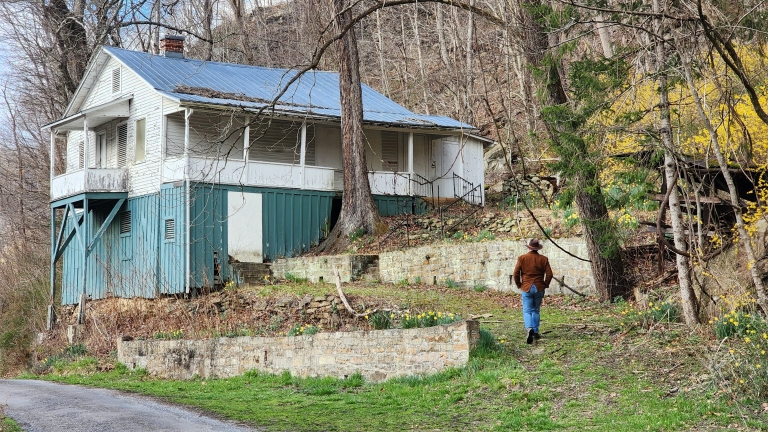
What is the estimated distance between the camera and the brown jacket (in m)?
13.8

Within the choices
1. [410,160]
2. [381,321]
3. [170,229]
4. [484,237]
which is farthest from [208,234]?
[381,321]

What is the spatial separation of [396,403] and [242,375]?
4922mm

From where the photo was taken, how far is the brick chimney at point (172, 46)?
30484 millimetres

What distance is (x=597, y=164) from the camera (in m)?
14.8

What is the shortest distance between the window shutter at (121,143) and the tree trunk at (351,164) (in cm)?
696

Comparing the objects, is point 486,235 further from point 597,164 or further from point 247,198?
point 597,164

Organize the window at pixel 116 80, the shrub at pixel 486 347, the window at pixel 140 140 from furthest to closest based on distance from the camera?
the window at pixel 116 80 → the window at pixel 140 140 → the shrub at pixel 486 347

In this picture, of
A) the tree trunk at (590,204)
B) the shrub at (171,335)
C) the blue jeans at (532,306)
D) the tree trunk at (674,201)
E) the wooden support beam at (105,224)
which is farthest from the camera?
the wooden support beam at (105,224)

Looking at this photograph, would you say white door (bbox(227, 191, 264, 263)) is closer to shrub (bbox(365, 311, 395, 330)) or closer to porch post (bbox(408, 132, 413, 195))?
porch post (bbox(408, 132, 413, 195))

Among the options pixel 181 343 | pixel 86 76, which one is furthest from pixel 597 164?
pixel 86 76

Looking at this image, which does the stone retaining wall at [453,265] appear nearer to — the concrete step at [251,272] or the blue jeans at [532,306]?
the concrete step at [251,272]

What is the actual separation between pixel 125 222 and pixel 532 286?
58.3ft

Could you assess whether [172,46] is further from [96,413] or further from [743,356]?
[743,356]

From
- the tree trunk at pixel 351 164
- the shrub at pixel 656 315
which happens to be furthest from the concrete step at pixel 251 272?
the shrub at pixel 656 315
